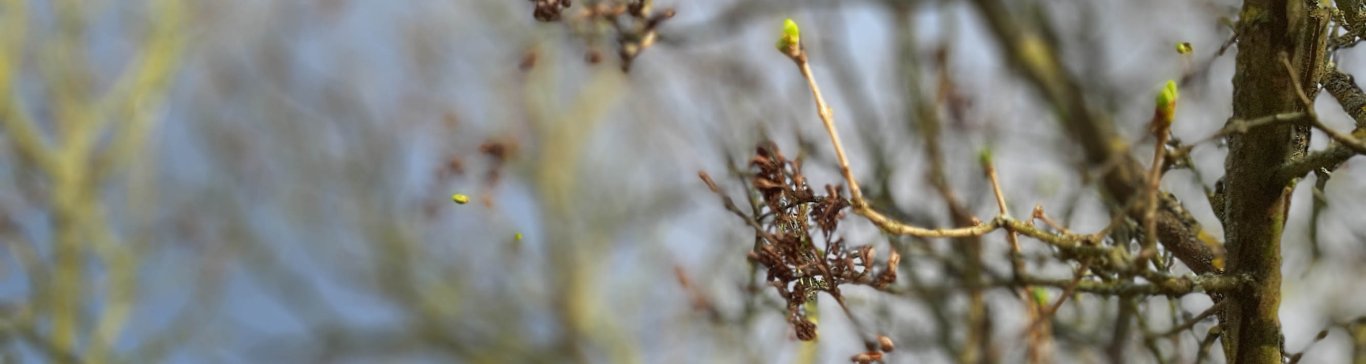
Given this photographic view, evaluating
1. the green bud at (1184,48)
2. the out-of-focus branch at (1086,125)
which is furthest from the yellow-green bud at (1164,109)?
the green bud at (1184,48)

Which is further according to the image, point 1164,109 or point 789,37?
point 789,37

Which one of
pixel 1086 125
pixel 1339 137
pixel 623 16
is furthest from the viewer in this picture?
pixel 1086 125

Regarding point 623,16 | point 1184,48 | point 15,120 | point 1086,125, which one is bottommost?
point 1184,48

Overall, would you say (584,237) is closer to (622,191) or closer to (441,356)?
(622,191)

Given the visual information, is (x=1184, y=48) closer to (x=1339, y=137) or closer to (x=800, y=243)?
(x=1339, y=137)

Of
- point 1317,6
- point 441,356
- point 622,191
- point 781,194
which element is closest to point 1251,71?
point 1317,6

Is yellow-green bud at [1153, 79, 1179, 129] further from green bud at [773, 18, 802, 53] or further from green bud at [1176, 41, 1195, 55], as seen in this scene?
green bud at [1176, 41, 1195, 55]

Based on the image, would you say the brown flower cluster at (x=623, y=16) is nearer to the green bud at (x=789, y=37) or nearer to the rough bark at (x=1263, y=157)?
the green bud at (x=789, y=37)

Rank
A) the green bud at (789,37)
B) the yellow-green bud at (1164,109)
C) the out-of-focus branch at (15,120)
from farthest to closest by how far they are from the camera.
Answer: the out-of-focus branch at (15,120), the green bud at (789,37), the yellow-green bud at (1164,109)

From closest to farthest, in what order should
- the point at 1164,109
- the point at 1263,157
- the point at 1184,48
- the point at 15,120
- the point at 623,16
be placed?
the point at 1164,109
the point at 1263,157
the point at 1184,48
the point at 623,16
the point at 15,120

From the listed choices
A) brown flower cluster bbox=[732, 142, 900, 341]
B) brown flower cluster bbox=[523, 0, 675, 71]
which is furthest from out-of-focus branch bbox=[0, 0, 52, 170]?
brown flower cluster bbox=[732, 142, 900, 341]

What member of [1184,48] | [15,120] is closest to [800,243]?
[1184,48]

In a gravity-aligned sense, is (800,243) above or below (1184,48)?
below
